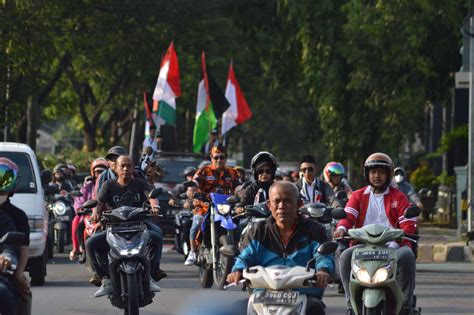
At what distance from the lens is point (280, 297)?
A: 29.7 feet

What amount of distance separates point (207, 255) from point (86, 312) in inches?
132

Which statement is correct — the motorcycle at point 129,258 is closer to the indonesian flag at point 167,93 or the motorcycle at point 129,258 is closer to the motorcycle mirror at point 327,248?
the motorcycle mirror at point 327,248

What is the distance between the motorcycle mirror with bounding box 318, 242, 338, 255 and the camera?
9.40m

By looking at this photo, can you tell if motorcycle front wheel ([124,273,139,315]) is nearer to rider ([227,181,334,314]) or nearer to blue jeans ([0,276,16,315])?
blue jeans ([0,276,16,315])

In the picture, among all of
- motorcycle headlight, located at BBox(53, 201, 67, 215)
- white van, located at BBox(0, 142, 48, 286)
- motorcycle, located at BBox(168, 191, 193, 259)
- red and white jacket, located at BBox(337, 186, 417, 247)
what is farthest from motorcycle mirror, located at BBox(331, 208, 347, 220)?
motorcycle headlight, located at BBox(53, 201, 67, 215)

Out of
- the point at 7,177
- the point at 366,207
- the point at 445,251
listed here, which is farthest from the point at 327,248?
the point at 445,251

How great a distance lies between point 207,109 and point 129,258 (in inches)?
1060

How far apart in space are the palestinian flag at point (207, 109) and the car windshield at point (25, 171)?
19096mm

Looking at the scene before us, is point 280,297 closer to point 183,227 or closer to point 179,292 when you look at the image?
point 179,292

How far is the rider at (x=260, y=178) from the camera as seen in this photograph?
17266 mm

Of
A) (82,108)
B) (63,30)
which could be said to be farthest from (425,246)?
(82,108)

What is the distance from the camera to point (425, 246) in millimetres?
25750

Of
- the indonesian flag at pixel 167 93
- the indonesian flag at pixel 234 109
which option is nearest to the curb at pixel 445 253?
the indonesian flag at pixel 167 93

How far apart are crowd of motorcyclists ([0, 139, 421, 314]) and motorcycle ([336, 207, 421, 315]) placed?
28cm
